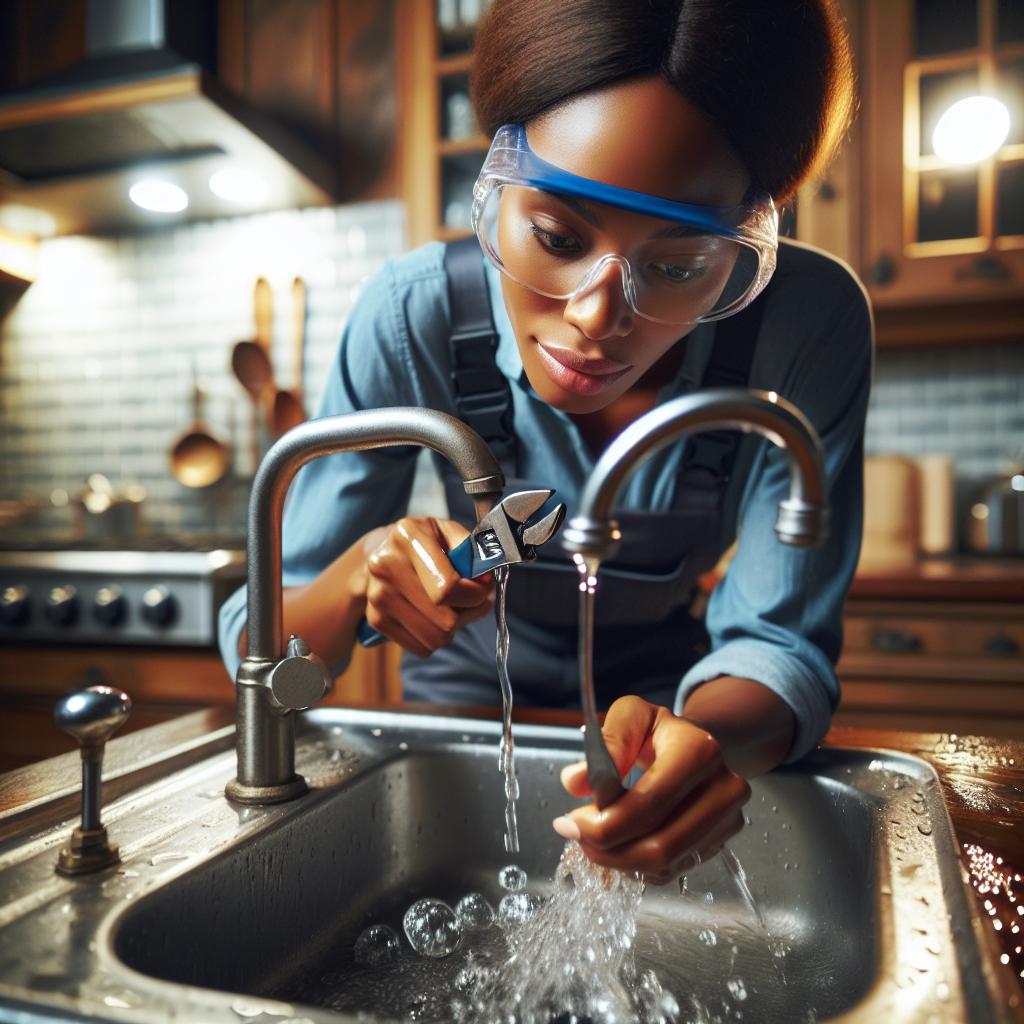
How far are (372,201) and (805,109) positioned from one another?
2075 millimetres

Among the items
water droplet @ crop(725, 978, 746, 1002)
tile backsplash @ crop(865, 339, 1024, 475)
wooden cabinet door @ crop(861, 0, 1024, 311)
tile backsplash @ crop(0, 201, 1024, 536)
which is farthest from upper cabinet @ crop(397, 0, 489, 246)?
water droplet @ crop(725, 978, 746, 1002)

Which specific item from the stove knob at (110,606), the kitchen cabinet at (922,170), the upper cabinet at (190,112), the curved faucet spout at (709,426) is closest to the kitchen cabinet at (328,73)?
the upper cabinet at (190,112)

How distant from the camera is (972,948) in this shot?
1.62 ft

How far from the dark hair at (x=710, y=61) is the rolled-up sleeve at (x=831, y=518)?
0.78ft

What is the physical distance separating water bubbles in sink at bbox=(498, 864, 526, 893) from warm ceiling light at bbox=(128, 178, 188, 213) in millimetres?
2249

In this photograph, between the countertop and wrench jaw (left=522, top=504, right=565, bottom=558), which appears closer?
wrench jaw (left=522, top=504, right=565, bottom=558)

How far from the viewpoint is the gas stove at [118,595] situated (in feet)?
6.75

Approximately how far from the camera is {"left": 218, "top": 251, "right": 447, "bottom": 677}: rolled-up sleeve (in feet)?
3.40

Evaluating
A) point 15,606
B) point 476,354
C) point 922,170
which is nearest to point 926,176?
point 922,170

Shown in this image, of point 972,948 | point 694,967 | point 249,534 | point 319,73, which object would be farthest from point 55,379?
point 972,948

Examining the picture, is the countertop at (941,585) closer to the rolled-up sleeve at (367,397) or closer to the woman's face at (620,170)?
the rolled-up sleeve at (367,397)

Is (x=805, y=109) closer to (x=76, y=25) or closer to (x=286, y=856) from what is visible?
(x=286, y=856)

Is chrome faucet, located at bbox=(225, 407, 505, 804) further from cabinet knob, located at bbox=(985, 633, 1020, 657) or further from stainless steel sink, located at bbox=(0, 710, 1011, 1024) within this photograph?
cabinet knob, located at bbox=(985, 633, 1020, 657)

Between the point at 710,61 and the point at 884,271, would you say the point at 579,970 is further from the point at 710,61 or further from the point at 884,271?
the point at 884,271
